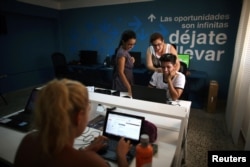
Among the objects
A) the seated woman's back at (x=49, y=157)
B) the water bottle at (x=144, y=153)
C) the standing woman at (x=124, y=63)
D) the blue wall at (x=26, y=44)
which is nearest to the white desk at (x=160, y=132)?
the water bottle at (x=144, y=153)

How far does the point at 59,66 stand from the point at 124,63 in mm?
3071

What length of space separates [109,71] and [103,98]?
132 inches

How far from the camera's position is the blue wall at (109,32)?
12.7ft

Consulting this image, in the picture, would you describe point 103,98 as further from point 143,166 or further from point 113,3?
point 113,3

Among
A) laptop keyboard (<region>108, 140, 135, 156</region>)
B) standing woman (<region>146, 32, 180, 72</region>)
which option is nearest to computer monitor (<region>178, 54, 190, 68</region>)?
standing woman (<region>146, 32, 180, 72</region>)

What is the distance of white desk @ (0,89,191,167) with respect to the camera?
3.81ft

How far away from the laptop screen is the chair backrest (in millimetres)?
3885

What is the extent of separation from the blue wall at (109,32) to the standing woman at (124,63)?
7.67ft

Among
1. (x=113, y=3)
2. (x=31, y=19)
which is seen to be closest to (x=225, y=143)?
(x=113, y=3)

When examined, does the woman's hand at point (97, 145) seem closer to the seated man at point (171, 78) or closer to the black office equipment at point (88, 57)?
the seated man at point (171, 78)

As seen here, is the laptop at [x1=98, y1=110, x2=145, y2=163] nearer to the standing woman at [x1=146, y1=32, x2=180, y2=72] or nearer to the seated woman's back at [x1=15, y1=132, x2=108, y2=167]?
the seated woman's back at [x1=15, y1=132, x2=108, y2=167]

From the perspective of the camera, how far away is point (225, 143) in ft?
8.14

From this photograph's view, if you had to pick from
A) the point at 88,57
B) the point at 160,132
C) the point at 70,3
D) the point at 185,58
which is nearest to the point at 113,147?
the point at 160,132

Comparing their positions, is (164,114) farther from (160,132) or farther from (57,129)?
(57,129)
